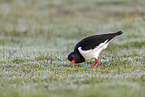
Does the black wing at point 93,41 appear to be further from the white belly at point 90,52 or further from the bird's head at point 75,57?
the bird's head at point 75,57

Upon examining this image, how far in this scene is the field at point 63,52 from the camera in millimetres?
5301

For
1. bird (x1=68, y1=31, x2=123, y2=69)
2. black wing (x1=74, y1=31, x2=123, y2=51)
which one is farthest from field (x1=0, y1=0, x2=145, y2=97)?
black wing (x1=74, y1=31, x2=123, y2=51)

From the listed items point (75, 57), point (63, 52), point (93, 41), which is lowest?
point (75, 57)

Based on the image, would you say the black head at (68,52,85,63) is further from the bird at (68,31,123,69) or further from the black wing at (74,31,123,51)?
the black wing at (74,31,123,51)

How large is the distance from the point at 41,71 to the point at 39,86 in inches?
54.1

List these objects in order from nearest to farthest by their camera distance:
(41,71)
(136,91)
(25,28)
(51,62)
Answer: (136,91) < (41,71) < (51,62) < (25,28)

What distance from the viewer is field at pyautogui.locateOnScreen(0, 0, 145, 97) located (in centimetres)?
530

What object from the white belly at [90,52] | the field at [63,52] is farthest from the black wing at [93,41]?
the field at [63,52]

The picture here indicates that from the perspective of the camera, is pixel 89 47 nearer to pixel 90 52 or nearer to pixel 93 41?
pixel 90 52

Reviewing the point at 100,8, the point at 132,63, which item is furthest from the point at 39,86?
the point at 100,8

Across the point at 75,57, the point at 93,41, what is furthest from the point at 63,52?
the point at 93,41

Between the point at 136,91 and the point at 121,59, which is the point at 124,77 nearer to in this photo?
the point at 136,91

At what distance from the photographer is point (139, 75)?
6281 mm

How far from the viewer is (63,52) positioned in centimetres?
990
